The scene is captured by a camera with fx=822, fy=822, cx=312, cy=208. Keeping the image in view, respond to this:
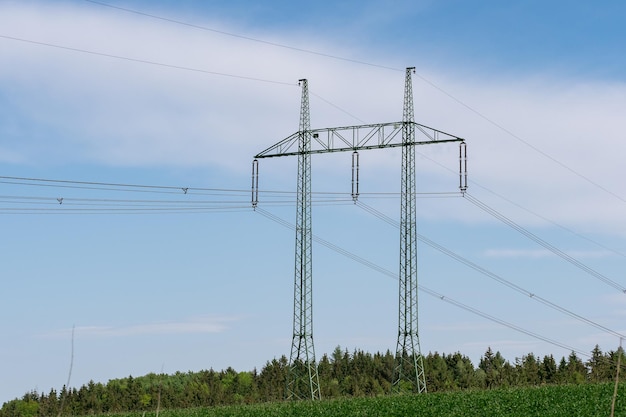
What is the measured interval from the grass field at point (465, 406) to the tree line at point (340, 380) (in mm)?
67151

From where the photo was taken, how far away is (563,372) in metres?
120

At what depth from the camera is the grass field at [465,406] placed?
36.8 meters

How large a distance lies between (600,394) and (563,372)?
3188 inches

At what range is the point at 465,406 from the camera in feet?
129

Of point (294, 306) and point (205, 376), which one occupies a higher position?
point (294, 306)

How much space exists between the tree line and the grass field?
2644 inches

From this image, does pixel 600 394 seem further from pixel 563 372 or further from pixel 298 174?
pixel 563 372

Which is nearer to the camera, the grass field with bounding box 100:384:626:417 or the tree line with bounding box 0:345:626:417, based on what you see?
the grass field with bounding box 100:384:626:417

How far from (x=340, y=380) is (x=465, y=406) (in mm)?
103835

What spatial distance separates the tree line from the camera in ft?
384

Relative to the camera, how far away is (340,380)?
141 m

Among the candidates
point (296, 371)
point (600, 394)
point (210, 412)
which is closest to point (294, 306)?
point (296, 371)

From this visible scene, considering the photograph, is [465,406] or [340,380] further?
[340,380]

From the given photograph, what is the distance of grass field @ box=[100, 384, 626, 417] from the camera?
3684 centimetres
